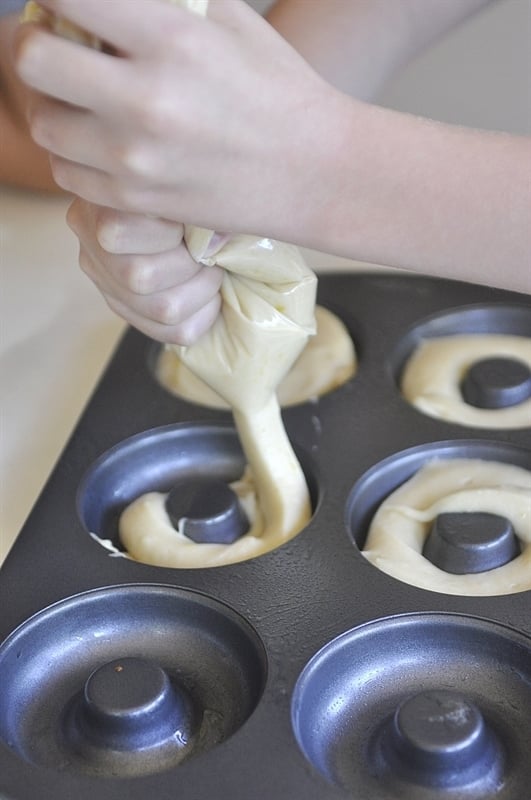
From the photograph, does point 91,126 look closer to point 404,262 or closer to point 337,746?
point 404,262

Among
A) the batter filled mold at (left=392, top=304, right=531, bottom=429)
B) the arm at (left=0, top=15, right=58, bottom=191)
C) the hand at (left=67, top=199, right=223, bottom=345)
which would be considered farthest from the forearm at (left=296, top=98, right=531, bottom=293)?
the arm at (left=0, top=15, right=58, bottom=191)

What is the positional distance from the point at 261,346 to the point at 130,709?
1.19 ft

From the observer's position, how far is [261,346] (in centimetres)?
106

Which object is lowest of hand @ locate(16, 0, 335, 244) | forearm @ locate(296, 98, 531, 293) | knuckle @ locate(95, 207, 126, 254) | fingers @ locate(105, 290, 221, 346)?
fingers @ locate(105, 290, 221, 346)

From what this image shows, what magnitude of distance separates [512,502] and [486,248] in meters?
0.33

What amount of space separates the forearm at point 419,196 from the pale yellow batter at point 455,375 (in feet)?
1.30

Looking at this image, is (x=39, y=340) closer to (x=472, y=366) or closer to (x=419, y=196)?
(x=472, y=366)

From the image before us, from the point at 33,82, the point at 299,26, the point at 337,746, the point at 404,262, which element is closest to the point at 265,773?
the point at 337,746

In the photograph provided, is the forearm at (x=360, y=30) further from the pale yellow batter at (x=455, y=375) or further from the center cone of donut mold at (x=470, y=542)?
the center cone of donut mold at (x=470, y=542)

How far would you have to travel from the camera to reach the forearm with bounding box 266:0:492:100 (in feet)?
4.45

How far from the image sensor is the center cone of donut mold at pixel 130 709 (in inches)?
35.1

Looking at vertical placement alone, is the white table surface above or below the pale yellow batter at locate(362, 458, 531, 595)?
below

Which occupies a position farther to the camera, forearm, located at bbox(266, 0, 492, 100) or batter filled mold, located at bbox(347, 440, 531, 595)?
forearm, located at bbox(266, 0, 492, 100)

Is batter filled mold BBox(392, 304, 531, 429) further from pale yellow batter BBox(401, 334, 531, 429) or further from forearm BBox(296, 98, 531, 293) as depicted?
forearm BBox(296, 98, 531, 293)
